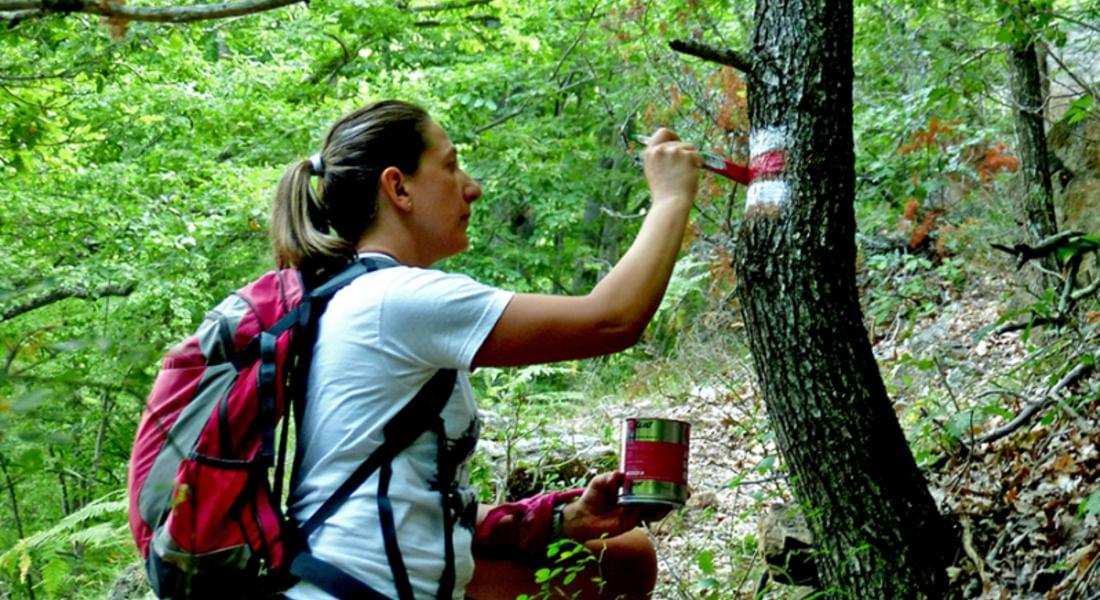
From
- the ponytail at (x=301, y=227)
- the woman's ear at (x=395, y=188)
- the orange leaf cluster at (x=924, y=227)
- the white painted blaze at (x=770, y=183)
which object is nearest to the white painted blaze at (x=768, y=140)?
the white painted blaze at (x=770, y=183)

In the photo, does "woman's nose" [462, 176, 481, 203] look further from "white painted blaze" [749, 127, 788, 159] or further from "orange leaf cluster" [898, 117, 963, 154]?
"orange leaf cluster" [898, 117, 963, 154]

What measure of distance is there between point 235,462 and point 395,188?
72cm

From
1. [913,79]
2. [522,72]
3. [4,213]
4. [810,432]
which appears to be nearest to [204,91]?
[4,213]

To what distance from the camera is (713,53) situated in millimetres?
2936

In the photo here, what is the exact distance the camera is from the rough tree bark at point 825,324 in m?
3.01

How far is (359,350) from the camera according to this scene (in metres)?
2.16

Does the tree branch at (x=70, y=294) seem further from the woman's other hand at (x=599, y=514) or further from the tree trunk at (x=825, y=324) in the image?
the tree trunk at (x=825, y=324)

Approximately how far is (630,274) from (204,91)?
953 centimetres

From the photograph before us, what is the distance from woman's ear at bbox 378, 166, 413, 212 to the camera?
96.5 inches

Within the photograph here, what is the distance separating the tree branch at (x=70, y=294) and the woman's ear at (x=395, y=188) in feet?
24.7

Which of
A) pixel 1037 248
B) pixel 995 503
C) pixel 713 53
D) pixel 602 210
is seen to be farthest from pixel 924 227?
pixel 713 53

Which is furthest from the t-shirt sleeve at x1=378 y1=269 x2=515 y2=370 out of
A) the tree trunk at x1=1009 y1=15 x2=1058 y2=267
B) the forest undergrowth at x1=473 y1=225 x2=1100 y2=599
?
the tree trunk at x1=1009 y1=15 x2=1058 y2=267

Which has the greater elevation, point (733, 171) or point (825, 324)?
point (733, 171)

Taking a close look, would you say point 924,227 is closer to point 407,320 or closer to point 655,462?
point 655,462
